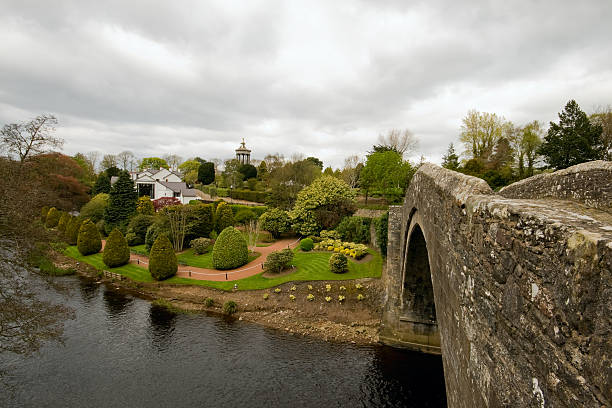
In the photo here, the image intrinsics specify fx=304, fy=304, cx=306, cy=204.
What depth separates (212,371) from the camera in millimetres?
13820

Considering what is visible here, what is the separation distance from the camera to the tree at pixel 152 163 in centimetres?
8956

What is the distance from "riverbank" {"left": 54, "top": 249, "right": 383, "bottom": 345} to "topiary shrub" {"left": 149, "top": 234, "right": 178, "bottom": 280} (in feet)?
4.72

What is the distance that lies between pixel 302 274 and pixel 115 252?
16983 millimetres

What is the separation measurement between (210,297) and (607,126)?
3665 cm

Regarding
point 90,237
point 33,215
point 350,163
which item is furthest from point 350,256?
point 350,163

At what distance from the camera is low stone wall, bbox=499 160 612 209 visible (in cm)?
538

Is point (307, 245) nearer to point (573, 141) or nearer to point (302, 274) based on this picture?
point (302, 274)

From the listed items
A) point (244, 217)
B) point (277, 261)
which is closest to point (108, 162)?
point (244, 217)

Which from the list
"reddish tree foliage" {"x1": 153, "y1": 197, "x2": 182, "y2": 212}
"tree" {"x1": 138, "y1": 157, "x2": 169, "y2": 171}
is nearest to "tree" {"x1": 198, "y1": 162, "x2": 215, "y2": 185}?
"tree" {"x1": 138, "y1": 157, "x2": 169, "y2": 171}

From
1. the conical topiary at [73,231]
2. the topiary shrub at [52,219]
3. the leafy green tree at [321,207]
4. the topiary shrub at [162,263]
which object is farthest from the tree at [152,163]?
the topiary shrub at [162,263]

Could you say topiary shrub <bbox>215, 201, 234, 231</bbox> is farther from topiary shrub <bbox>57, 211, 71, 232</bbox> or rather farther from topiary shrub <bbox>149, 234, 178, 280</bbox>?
topiary shrub <bbox>57, 211, 71, 232</bbox>

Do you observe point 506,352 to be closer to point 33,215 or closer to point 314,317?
point 33,215

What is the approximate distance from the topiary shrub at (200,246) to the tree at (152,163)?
68513 mm

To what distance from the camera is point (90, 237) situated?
1203 inches
